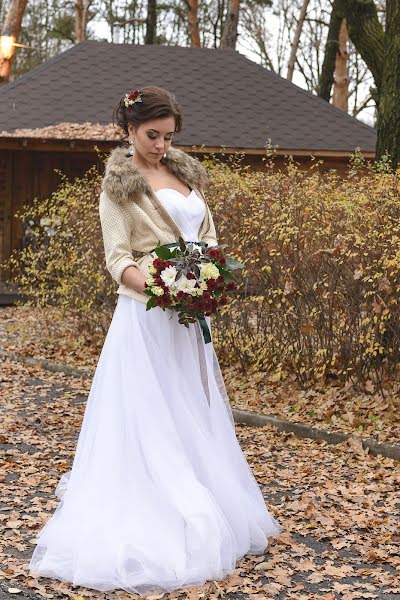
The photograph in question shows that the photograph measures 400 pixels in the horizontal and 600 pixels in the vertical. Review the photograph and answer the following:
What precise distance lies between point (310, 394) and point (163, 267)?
202 inches

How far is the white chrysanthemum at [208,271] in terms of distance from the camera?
4.79 metres

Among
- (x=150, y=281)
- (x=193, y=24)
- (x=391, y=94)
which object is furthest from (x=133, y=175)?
(x=193, y=24)

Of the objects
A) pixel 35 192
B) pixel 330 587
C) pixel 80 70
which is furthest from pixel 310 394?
pixel 80 70

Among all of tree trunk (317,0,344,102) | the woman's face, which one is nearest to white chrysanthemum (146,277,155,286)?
the woman's face

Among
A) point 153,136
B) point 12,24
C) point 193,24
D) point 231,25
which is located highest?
point 193,24

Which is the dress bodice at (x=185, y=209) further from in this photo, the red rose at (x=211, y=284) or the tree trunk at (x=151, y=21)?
the tree trunk at (x=151, y=21)

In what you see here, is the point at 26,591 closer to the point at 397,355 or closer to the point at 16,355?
the point at 397,355

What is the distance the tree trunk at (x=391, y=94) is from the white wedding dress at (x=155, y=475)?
6.59m

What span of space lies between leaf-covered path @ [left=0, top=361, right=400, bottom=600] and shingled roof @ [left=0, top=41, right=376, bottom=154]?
11439 millimetres

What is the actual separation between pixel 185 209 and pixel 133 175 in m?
0.32

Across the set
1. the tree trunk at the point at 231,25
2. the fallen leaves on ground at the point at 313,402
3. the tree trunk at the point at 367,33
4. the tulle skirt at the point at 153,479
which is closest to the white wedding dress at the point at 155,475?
the tulle skirt at the point at 153,479

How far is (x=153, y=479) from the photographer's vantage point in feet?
16.1

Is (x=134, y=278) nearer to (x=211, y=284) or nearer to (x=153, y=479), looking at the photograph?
(x=211, y=284)

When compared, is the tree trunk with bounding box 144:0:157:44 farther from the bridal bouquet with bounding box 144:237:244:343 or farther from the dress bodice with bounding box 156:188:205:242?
the bridal bouquet with bounding box 144:237:244:343
